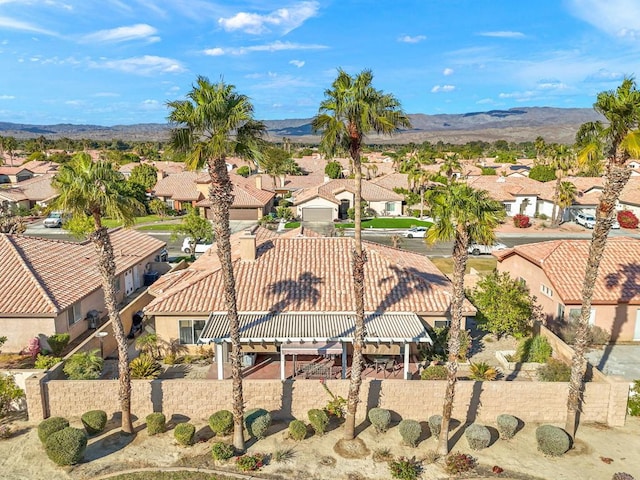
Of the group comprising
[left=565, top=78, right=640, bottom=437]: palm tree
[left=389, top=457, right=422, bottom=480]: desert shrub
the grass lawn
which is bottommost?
[left=389, top=457, right=422, bottom=480]: desert shrub

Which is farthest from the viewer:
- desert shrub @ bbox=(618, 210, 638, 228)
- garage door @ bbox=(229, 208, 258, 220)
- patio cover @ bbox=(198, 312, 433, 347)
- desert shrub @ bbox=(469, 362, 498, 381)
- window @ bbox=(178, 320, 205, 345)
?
garage door @ bbox=(229, 208, 258, 220)

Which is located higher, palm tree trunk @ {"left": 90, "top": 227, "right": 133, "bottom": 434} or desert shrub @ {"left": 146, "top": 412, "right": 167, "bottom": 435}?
palm tree trunk @ {"left": 90, "top": 227, "right": 133, "bottom": 434}

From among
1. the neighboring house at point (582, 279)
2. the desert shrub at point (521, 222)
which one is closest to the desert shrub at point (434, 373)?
the neighboring house at point (582, 279)

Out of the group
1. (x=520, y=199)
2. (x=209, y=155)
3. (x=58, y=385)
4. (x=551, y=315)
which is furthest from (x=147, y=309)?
(x=520, y=199)

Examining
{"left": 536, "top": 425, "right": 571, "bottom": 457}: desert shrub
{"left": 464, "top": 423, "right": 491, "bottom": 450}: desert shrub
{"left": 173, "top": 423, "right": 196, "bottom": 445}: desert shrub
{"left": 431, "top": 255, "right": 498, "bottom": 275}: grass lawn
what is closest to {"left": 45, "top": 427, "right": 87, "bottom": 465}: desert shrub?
{"left": 173, "top": 423, "right": 196, "bottom": 445}: desert shrub

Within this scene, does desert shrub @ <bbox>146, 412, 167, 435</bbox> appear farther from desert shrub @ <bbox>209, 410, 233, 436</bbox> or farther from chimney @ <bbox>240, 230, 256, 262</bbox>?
chimney @ <bbox>240, 230, 256, 262</bbox>

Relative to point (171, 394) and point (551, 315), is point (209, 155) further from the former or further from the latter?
point (551, 315)

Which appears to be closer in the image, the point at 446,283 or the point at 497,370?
the point at 497,370
